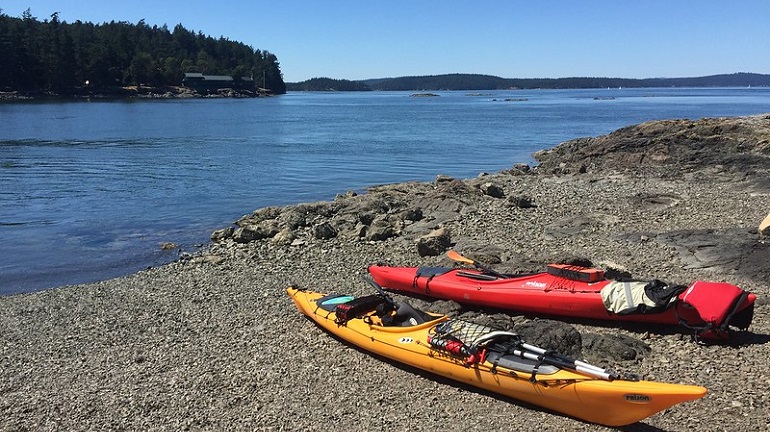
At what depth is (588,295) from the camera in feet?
29.7

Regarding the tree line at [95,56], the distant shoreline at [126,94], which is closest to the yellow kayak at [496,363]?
the distant shoreline at [126,94]

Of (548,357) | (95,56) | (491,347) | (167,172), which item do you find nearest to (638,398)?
(548,357)

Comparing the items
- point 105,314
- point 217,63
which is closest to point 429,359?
point 105,314

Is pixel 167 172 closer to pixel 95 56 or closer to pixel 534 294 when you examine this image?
pixel 534 294

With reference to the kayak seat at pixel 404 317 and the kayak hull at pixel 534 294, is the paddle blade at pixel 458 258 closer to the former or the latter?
the kayak hull at pixel 534 294

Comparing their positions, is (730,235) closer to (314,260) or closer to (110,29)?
(314,260)

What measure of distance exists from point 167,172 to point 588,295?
25580mm

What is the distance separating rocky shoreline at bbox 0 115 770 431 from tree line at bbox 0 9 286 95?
107m

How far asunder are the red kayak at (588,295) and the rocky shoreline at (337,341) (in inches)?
9.3

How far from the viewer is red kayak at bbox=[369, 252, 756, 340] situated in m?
8.03

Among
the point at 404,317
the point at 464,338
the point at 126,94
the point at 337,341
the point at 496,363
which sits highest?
the point at 126,94

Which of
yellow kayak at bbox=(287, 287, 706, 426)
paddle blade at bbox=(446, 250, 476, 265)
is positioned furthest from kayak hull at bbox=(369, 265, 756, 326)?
yellow kayak at bbox=(287, 287, 706, 426)

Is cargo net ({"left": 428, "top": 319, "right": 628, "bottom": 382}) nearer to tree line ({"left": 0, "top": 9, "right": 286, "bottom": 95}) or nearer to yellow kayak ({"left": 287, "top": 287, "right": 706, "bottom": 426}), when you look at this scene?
yellow kayak ({"left": 287, "top": 287, "right": 706, "bottom": 426})

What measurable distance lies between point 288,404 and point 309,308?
261cm
